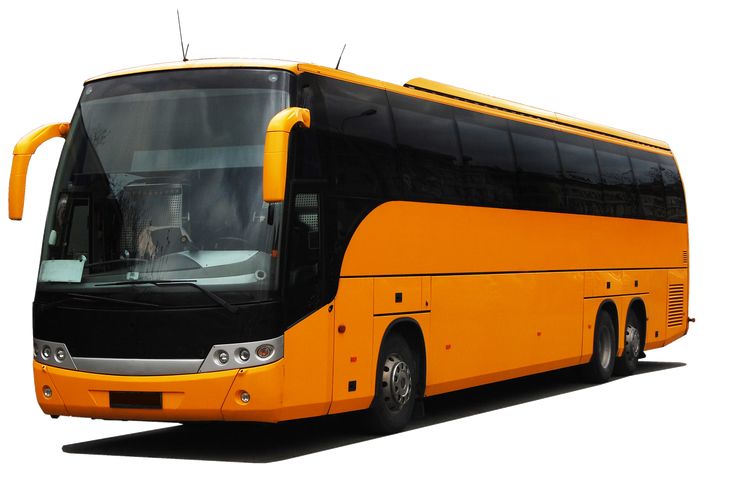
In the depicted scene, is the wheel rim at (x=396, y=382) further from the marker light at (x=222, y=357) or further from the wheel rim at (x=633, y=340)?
the wheel rim at (x=633, y=340)

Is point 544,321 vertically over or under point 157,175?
under

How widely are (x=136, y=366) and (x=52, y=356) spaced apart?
3.91 feet

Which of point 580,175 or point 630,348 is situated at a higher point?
point 580,175

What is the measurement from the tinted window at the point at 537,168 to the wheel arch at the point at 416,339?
151 inches

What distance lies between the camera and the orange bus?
13.4m

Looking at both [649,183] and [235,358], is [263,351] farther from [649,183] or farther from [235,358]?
[649,183]

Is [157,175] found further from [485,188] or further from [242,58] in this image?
[485,188]

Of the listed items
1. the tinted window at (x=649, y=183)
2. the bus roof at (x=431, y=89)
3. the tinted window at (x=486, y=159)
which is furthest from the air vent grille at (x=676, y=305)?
the tinted window at (x=486, y=159)

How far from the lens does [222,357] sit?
43.8ft

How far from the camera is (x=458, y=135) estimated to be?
17.7 metres

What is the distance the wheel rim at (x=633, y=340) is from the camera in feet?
78.3

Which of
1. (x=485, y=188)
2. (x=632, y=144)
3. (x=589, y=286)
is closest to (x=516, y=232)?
(x=485, y=188)

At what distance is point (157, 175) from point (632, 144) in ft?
43.2

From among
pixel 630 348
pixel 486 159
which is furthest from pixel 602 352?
pixel 486 159
